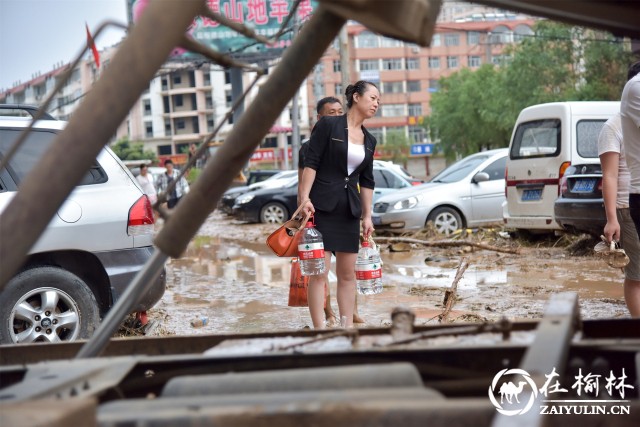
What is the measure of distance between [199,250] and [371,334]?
1561 cm

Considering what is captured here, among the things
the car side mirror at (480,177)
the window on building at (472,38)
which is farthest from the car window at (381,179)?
the window on building at (472,38)

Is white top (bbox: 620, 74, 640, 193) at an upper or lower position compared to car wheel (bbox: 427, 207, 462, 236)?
upper

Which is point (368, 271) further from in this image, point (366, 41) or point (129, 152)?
point (366, 41)

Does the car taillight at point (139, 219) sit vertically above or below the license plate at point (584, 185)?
above

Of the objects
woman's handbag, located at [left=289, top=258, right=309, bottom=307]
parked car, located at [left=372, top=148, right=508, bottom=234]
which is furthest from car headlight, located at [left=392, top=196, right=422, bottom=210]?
woman's handbag, located at [left=289, top=258, right=309, bottom=307]

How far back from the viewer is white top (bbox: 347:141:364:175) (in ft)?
21.5

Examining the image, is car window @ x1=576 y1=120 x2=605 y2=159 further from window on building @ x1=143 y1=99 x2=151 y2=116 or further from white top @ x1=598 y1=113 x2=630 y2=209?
window on building @ x1=143 y1=99 x2=151 y2=116

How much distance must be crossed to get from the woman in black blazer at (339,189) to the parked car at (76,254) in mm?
1208

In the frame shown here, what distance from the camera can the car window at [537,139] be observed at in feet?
41.6

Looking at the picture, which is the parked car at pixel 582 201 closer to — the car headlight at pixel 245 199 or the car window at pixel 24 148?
the car window at pixel 24 148

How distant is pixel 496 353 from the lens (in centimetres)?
232

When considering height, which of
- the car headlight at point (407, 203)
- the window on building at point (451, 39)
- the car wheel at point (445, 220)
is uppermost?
the window on building at point (451, 39)

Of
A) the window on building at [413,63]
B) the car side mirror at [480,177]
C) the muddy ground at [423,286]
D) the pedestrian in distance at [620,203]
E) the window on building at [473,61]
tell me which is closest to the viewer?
the pedestrian in distance at [620,203]

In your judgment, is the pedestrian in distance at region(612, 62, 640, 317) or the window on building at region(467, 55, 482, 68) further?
the window on building at region(467, 55, 482, 68)
